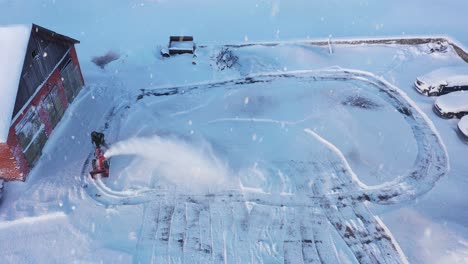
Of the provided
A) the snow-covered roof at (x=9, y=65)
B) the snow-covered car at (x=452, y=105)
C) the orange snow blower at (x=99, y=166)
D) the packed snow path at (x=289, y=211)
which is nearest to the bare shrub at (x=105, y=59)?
the snow-covered roof at (x=9, y=65)

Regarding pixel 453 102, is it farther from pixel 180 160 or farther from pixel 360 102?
pixel 180 160

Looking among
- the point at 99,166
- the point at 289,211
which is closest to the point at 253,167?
the point at 289,211

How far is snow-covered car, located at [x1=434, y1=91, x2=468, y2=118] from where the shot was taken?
18.7m

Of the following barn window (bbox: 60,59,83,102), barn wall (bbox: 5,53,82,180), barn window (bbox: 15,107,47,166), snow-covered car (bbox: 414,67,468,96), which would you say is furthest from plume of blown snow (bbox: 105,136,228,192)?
snow-covered car (bbox: 414,67,468,96)

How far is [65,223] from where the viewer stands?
1344 cm

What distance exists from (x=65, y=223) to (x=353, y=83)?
15365 millimetres

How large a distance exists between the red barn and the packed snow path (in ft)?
8.13

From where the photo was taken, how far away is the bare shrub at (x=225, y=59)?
880 inches

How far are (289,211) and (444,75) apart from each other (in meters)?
12.1

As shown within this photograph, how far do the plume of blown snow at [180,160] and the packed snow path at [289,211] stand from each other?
1.83 feet

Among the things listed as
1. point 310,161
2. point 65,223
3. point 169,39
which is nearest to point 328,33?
point 169,39

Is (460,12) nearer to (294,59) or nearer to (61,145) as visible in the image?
A: (294,59)

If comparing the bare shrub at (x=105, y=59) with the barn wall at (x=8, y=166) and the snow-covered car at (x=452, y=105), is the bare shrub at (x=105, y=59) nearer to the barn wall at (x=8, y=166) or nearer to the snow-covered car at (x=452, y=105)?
the barn wall at (x=8, y=166)

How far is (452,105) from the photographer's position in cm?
1877
